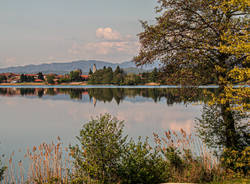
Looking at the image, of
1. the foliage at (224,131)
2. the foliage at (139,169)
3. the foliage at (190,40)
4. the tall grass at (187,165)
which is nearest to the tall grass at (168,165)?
Result: the tall grass at (187,165)

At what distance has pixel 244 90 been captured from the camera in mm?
11219

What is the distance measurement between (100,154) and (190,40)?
886 cm

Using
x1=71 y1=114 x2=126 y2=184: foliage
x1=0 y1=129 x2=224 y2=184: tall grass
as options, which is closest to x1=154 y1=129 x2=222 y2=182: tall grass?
x1=0 y1=129 x2=224 y2=184: tall grass

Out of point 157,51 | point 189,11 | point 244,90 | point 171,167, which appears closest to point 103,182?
point 171,167

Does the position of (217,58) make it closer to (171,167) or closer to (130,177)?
(171,167)

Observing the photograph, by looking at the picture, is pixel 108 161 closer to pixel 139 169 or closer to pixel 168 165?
pixel 139 169

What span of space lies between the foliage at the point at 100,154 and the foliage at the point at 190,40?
650 centimetres

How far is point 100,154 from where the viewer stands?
30.5 feet

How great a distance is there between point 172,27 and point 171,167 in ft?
24.9

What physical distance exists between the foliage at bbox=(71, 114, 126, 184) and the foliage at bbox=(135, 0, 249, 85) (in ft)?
21.3

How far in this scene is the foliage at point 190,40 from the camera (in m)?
14.1

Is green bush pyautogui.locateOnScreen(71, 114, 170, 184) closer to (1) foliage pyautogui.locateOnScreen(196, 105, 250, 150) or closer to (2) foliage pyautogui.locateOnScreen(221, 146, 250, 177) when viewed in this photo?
(2) foliage pyautogui.locateOnScreen(221, 146, 250, 177)

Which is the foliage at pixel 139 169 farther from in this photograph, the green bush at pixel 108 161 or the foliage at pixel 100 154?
the foliage at pixel 100 154

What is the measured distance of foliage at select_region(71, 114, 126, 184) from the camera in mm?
9252
